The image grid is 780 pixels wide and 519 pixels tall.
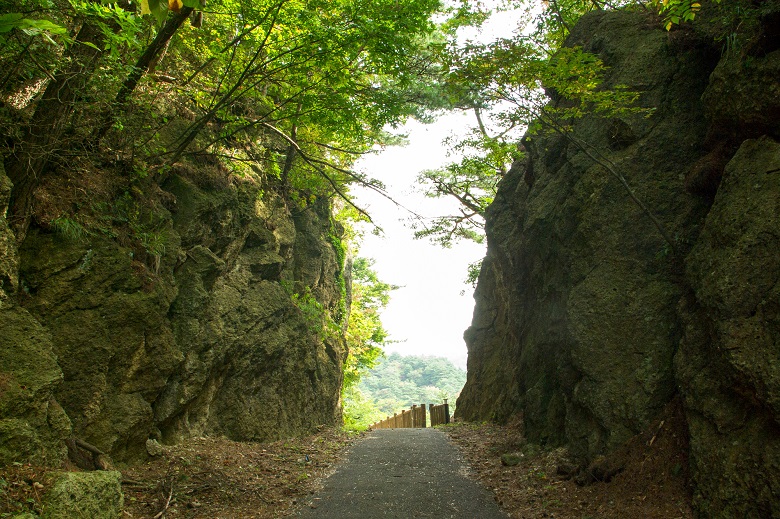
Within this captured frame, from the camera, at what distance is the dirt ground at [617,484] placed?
502 cm

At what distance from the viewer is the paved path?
20.0 ft

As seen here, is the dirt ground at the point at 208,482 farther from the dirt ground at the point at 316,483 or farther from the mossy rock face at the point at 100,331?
the mossy rock face at the point at 100,331

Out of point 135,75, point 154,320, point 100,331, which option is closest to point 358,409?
point 154,320

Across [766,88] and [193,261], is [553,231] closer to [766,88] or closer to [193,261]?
[766,88]

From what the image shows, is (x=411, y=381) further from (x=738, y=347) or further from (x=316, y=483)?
(x=738, y=347)

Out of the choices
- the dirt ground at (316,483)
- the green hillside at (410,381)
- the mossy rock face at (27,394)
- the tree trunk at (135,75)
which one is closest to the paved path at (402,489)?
the dirt ground at (316,483)

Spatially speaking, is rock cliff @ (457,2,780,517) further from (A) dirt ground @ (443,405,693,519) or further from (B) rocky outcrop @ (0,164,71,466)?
(B) rocky outcrop @ (0,164,71,466)

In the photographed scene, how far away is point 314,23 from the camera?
23.3 ft

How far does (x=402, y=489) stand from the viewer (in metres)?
7.17

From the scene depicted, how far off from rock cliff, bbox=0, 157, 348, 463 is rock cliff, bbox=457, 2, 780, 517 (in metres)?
5.83

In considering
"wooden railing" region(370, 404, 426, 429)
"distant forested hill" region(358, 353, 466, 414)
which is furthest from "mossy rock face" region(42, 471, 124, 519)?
"distant forested hill" region(358, 353, 466, 414)

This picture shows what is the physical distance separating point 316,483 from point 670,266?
6.30 metres

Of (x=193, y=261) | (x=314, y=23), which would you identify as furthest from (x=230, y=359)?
(x=314, y=23)

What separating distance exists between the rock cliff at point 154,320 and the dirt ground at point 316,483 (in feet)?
1.66
